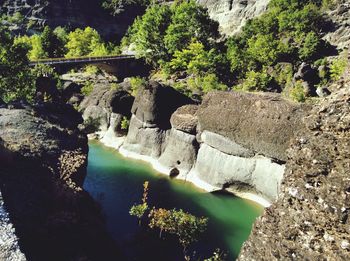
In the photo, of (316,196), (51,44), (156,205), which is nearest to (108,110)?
(156,205)

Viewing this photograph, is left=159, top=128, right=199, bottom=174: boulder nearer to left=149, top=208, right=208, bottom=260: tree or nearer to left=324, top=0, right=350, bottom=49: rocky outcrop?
left=149, top=208, right=208, bottom=260: tree

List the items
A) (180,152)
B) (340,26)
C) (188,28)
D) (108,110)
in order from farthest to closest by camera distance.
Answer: (188,28), (340,26), (108,110), (180,152)

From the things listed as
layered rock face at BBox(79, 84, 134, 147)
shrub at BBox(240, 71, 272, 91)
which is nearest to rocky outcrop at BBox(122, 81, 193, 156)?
layered rock face at BBox(79, 84, 134, 147)

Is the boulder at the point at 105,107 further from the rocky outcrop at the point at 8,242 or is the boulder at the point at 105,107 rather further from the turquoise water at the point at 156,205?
the rocky outcrop at the point at 8,242

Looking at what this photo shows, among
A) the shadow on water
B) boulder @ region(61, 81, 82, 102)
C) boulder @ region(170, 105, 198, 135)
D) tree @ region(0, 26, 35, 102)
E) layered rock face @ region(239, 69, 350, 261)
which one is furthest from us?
boulder @ region(61, 81, 82, 102)

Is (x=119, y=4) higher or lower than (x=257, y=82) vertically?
higher

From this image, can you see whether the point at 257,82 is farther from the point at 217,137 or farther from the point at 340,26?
the point at 217,137

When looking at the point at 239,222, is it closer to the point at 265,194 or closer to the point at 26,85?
the point at 265,194
